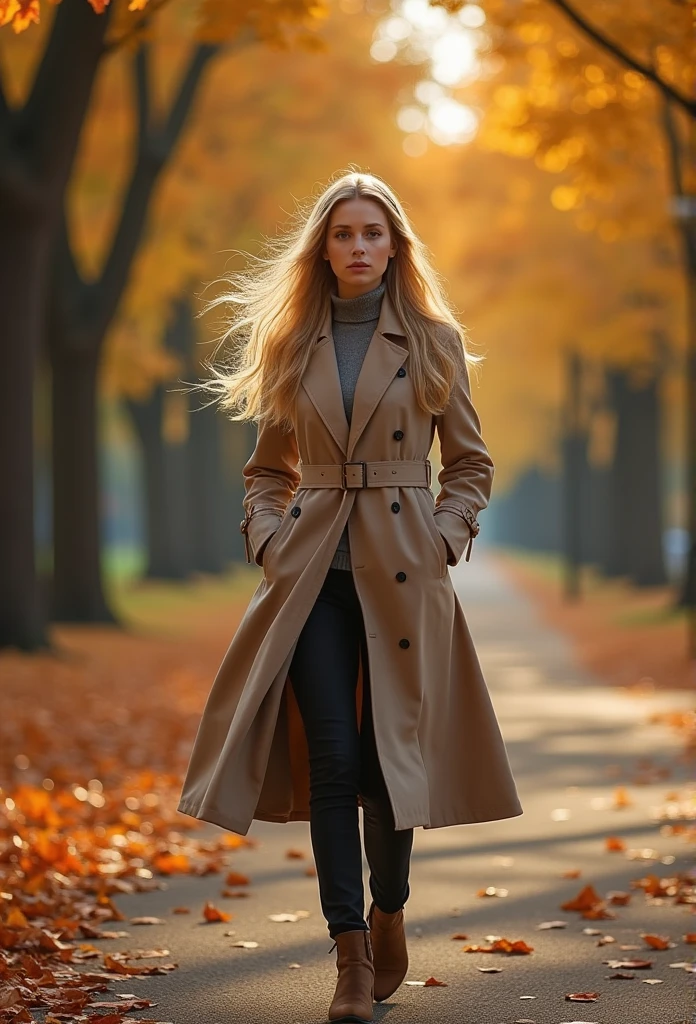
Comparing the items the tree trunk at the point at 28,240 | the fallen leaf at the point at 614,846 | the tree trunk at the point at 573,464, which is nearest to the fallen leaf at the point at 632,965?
the fallen leaf at the point at 614,846

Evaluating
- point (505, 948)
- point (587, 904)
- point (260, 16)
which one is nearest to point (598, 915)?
point (587, 904)

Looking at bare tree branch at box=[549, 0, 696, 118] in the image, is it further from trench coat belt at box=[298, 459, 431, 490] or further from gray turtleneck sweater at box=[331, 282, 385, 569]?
trench coat belt at box=[298, 459, 431, 490]

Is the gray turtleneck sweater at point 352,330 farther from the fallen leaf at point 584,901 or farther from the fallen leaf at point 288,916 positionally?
the fallen leaf at point 584,901

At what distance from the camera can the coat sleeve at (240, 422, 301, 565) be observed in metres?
4.73

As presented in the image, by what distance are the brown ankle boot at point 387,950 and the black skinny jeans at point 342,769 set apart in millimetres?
45

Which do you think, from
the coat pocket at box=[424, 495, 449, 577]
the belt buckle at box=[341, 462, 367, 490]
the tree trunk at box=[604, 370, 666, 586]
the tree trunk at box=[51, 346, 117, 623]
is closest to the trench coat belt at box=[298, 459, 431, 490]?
the belt buckle at box=[341, 462, 367, 490]

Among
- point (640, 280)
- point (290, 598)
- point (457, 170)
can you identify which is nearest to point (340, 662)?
point (290, 598)

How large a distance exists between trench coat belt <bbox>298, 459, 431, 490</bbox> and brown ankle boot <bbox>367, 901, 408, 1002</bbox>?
3.91ft

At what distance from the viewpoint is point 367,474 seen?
450cm

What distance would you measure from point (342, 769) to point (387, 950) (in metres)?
0.64

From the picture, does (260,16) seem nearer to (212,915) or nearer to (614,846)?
(614,846)

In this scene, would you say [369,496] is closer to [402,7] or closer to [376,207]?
[376,207]

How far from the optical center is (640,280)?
2236 centimetres

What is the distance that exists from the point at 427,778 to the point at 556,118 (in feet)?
32.4
